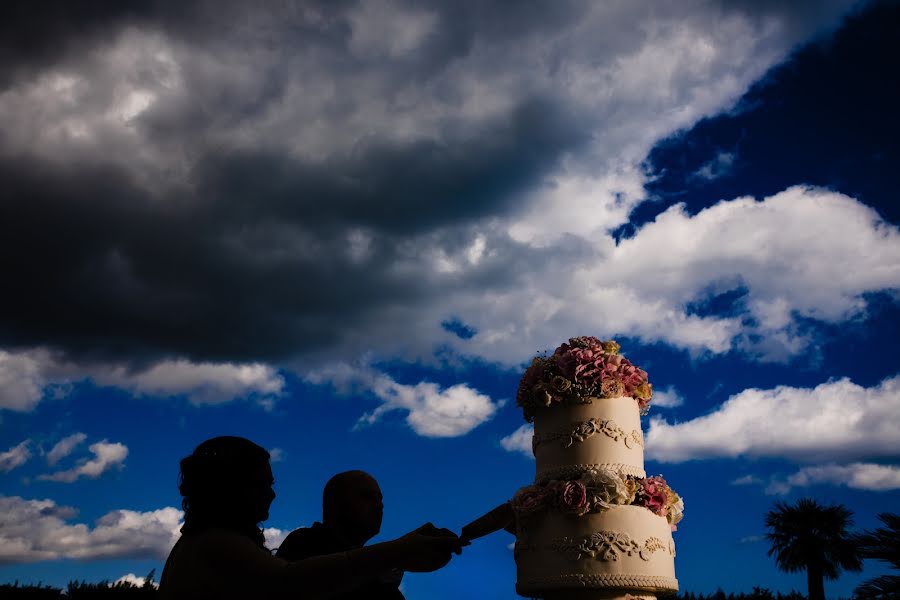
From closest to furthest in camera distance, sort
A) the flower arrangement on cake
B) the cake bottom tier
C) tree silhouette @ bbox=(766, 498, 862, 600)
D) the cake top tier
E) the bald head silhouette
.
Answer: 1. the bald head silhouette
2. the cake bottom tier
3. the flower arrangement on cake
4. the cake top tier
5. tree silhouette @ bbox=(766, 498, 862, 600)

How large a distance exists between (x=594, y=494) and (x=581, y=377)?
5.04 feet

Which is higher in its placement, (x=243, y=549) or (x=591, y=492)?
(x=591, y=492)

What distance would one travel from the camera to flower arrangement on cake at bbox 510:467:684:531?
869 centimetres

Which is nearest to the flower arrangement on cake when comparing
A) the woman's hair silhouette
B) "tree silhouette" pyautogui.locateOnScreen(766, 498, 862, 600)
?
the woman's hair silhouette

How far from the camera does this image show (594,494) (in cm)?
871

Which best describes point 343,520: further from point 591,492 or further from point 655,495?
point 655,495

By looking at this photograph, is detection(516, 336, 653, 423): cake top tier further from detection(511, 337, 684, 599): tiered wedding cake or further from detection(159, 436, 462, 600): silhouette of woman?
detection(159, 436, 462, 600): silhouette of woman

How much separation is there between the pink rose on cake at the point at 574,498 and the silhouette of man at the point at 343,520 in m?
3.52

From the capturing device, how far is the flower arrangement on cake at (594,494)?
8.69 metres

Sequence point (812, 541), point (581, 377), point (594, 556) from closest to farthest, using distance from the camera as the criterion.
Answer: point (594, 556) → point (581, 377) → point (812, 541)

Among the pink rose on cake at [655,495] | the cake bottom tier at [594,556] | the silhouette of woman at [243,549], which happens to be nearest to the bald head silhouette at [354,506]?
the silhouette of woman at [243,549]

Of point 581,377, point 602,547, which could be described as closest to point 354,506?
point 602,547

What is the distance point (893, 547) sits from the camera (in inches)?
302

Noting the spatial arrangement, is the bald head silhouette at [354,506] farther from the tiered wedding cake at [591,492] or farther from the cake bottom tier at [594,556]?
the cake bottom tier at [594,556]
